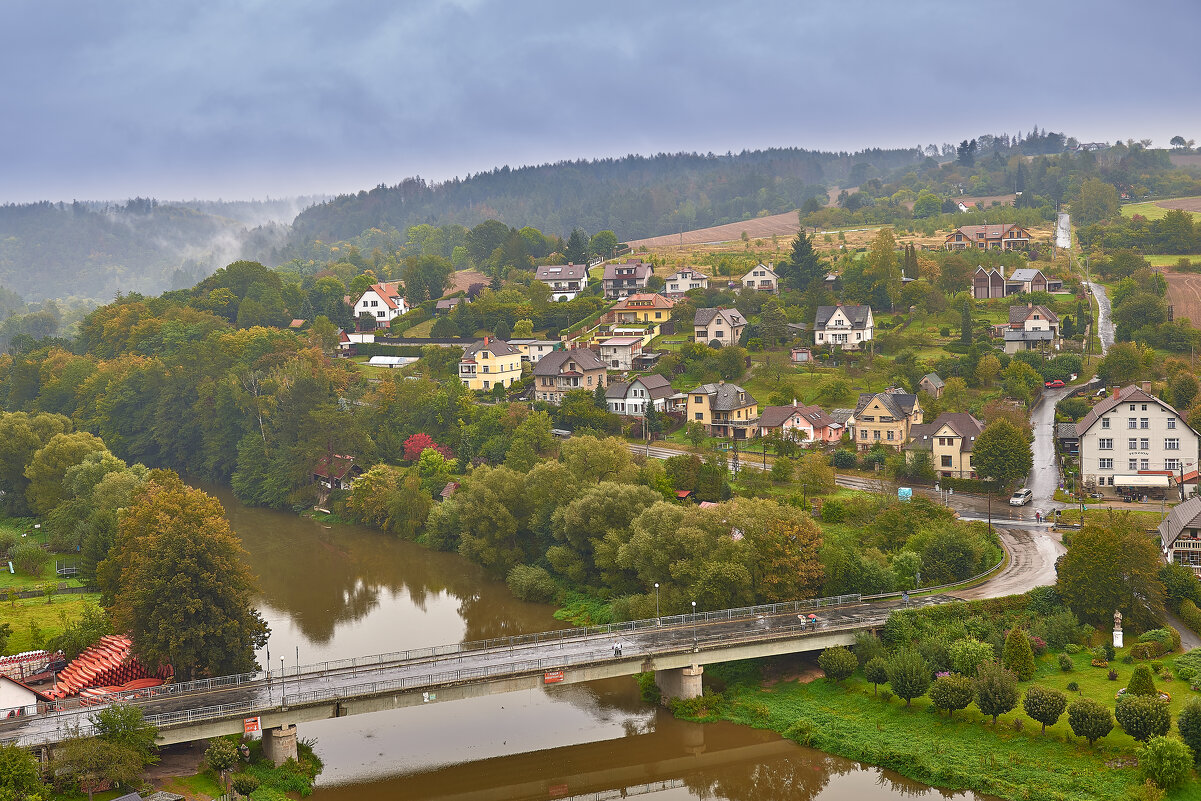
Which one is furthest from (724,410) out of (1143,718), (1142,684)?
(1143,718)

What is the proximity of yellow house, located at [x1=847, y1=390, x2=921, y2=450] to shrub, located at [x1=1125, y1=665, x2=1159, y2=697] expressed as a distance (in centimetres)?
3045

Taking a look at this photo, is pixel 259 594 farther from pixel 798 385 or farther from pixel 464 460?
pixel 798 385

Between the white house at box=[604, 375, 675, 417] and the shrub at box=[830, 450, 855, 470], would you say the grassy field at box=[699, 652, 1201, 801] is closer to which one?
the shrub at box=[830, 450, 855, 470]

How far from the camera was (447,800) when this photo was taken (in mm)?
34406

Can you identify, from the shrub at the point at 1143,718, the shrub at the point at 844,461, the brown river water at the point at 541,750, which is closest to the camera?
the shrub at the point at 1143,718

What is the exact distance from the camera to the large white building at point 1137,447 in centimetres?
5578

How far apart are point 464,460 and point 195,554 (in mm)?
31221

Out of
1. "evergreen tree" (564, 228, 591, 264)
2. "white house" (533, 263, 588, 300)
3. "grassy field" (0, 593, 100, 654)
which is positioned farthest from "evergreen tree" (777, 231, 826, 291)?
"grassy field" (0, 593, 100, 654)

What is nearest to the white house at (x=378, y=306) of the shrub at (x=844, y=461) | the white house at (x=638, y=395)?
the white house at (x=638, y=395)

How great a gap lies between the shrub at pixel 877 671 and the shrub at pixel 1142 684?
776cm

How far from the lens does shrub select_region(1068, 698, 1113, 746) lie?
107 ft

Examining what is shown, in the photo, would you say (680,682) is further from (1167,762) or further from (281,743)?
(1167,762)

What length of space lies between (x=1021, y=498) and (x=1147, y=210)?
90.4 meters

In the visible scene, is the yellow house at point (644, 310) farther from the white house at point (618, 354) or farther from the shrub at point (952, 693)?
the shrub at point (952, 693)
